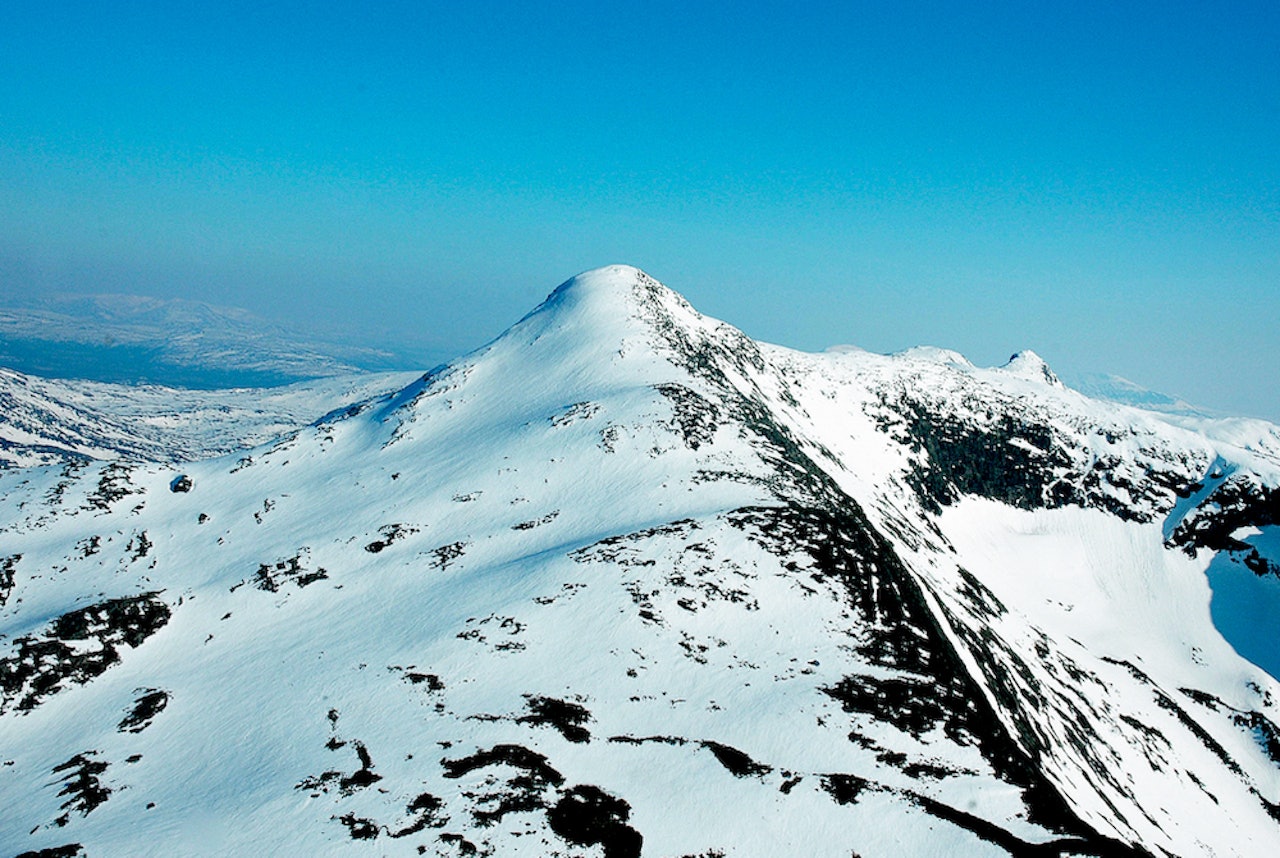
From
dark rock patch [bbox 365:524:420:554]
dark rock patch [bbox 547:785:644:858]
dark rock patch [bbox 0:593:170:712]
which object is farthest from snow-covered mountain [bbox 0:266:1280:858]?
dark rock patch [bbox 365:524:420:554]

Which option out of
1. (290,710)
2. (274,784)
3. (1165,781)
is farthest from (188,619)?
(1165,781)

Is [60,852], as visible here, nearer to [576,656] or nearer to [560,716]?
[560,716]

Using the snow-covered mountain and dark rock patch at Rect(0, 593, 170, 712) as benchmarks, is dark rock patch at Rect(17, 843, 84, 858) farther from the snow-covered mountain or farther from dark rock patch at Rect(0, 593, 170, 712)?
dark rock patch at Rect(0, 593, 170, 712)

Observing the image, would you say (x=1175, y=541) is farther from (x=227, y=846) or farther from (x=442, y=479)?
(x=227, y=846)

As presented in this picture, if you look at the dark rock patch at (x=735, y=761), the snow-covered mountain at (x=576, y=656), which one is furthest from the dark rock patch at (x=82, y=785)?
the dark rock patch at (x=735, y=761)

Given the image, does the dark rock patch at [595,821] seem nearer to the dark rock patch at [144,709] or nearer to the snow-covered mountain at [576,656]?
the snow-covered mountain at [576,656]

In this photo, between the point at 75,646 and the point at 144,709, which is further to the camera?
the point at 75,646

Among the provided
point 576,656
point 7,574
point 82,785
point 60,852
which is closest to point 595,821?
point 576,656

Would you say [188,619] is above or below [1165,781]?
above
